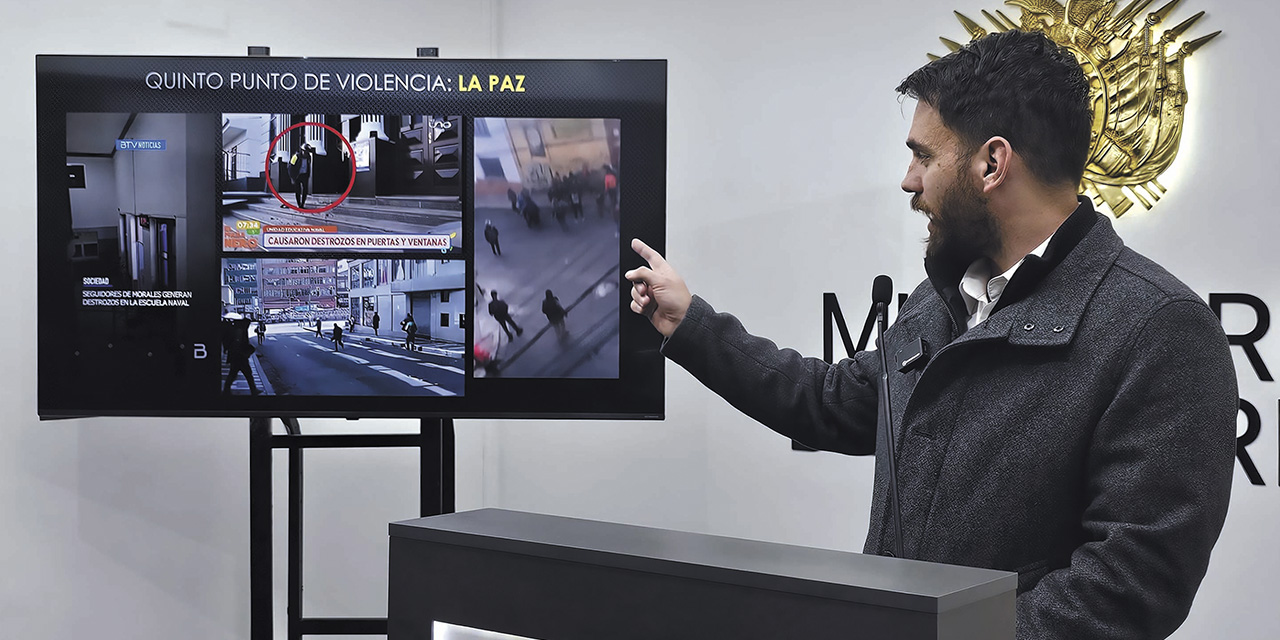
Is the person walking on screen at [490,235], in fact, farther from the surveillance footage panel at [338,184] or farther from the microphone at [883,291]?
the microphone at [883,291]

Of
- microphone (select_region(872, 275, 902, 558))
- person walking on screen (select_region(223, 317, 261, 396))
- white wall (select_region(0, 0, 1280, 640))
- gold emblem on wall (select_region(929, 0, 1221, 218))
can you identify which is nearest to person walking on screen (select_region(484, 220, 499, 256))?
person walking on screen (select_region(223, 317, 261, 396))

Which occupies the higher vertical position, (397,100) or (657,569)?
(397,100)

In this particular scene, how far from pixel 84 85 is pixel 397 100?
0.68m

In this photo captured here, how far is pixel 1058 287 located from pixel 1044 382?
137mm

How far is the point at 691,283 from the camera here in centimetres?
307

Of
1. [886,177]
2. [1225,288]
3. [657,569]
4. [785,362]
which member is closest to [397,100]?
[785,362]

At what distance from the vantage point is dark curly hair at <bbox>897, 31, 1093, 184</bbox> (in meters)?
1.43

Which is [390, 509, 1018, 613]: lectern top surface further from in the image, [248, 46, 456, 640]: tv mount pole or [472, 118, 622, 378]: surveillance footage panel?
[248, 46, 456, 640]: tv mount pole

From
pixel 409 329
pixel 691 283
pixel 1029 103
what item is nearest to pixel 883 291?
pixel 1029 103

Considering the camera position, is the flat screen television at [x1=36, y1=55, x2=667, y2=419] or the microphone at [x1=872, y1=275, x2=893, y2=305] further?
Result: the flat screen television at [x1=36, y1=55, x2=667, y2=419]

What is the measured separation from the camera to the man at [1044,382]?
1225 mm

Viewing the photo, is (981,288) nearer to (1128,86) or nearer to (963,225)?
(963,225)

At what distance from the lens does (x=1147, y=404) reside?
4.08ft

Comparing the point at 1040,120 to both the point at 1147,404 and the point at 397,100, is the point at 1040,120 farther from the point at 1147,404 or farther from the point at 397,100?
the point at 397,100
